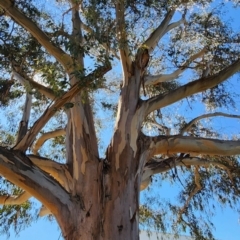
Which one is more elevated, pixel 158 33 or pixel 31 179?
pixel 158 33

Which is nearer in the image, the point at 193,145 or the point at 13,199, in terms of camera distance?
the point at 193,145

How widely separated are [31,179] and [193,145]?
5.10ft

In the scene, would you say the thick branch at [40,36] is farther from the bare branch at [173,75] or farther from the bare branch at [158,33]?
the bare branch at [173,75]

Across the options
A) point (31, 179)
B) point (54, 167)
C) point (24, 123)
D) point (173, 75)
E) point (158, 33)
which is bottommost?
point (31, 179)

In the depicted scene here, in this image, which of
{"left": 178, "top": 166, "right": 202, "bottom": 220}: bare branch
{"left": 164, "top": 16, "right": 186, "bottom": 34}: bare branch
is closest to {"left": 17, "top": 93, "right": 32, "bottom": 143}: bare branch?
{"left": 164, "top": 16, "right": 186, "bottom": 34}: bare branch

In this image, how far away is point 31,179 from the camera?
9.55 ft

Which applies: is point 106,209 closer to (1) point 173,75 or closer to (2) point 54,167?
(2) point 54,167

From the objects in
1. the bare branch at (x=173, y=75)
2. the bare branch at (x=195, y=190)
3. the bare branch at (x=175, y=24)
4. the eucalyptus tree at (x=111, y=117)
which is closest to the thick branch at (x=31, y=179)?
the eucalyptus tree at (x=111, y=117)

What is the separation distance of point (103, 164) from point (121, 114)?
2.01 ft

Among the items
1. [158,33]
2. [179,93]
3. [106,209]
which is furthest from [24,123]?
[158,33]

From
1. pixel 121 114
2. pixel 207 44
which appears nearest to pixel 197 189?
pixel 207 44

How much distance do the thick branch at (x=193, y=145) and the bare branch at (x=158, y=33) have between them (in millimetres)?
1382

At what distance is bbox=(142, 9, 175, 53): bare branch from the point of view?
4.62m

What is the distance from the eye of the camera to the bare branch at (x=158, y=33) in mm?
4617
